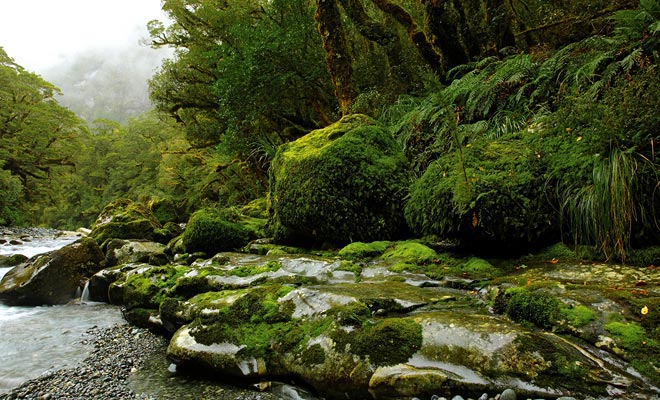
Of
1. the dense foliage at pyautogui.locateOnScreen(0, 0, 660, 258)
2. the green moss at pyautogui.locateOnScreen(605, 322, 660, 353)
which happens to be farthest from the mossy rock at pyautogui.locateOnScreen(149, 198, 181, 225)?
the green moss at pyautogui.locateOnScreen(605, 322, 660, 353)

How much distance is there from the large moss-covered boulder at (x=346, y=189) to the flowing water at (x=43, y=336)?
3.10 meters

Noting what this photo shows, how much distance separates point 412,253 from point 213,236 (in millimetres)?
4294

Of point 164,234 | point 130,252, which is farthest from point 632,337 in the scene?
point 164,234

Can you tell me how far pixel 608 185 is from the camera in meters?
3.29

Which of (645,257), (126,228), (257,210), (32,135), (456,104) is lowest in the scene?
(645,257)

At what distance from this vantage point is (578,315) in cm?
244

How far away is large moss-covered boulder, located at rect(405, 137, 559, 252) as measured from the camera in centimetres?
396

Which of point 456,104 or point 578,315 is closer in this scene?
point 578,315

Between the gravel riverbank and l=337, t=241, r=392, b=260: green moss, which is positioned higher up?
l=337, t=241, r=392, b=260: green moss

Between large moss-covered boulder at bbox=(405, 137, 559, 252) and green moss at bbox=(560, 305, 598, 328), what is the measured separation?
5.14 feet

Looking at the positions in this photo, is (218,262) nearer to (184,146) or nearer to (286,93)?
(286,93)

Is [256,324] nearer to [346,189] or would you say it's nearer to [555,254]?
[346,189]

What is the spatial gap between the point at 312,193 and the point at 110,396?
367cm

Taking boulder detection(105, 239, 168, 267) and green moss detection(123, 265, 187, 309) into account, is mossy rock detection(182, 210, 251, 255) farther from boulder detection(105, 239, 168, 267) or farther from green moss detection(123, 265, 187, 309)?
green moss detection(123, 265, 187, 309)
